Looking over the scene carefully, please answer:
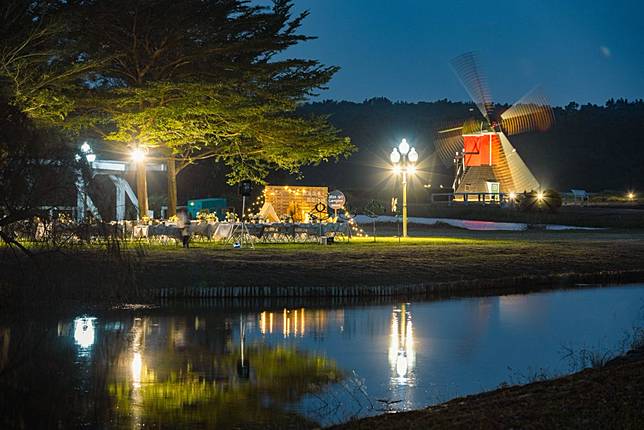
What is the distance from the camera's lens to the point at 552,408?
7.62m

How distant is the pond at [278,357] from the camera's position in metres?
10.1

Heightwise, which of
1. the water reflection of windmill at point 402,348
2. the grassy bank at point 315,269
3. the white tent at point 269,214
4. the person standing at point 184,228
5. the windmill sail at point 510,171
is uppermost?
the windmill sail at point 510,171

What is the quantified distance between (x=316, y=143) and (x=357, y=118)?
86728mm

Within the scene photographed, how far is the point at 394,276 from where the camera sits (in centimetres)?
2156

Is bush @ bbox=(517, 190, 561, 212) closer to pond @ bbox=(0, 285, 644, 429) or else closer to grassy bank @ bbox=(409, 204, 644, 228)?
grassy bank @ bbox=(409, 204, 644, 228)

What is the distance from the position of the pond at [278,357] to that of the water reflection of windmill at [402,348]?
25 millimetres

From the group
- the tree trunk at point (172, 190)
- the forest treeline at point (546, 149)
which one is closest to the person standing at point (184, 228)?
the tree trunk at point (172, 190)

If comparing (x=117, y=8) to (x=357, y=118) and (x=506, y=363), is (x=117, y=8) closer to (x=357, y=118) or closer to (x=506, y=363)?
(x=506, y=363)

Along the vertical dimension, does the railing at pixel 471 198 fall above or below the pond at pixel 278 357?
above

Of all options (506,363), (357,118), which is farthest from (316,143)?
(357,118)

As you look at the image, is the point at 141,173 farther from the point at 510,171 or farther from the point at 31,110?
the point at 510,171

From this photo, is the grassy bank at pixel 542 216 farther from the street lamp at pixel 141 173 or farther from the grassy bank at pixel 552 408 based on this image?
the grassy bank at pixel 552 408

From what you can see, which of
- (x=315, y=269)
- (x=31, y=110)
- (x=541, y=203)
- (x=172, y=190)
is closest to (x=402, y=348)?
(x=315, y=269)

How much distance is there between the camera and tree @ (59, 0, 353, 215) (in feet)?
100
